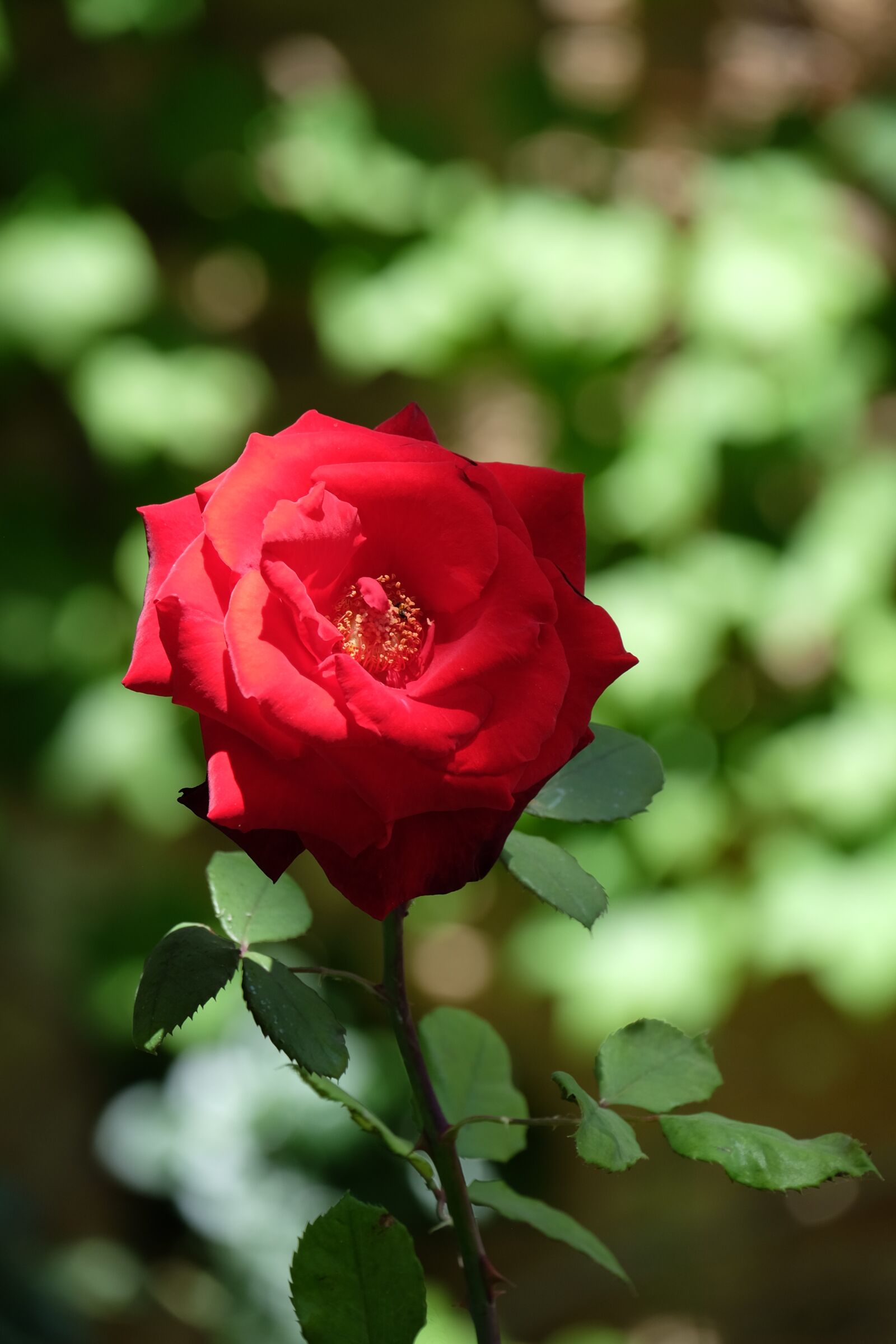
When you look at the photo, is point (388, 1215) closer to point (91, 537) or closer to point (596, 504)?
point (596, 504)

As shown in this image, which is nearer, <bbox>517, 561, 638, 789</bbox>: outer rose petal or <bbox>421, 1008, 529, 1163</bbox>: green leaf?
<bbox>517, 561, 638, 789</bbox>: outer rose petal

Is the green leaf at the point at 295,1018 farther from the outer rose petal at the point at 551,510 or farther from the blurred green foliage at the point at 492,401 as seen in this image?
the blurred green foliage at the point at 492,401

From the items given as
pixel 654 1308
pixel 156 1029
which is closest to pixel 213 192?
pixel 156 1029

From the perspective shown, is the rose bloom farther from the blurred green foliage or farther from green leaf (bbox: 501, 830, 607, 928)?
the blurred green foliage

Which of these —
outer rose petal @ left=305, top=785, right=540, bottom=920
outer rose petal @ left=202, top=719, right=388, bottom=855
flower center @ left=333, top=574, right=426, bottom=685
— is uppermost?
flower center @ left=333, top=574, right=426, bottom=685

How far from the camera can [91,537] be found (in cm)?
141

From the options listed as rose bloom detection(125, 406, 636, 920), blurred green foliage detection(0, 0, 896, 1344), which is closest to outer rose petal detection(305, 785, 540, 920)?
rose bloom detection(125, 406, 636, 920)

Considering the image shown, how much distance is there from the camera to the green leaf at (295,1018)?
0.28 metres

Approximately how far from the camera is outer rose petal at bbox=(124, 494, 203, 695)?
11.0 inches

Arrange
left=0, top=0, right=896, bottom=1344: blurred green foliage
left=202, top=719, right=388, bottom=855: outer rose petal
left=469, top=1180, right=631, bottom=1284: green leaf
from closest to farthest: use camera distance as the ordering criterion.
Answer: left=202, top=719, right=388, bottom=855: outer rose petal < left=469, top=1180, right=631, bottom=1284: green leaf < left=0, top=0, right=896, bottom=1344: blurred green foliage

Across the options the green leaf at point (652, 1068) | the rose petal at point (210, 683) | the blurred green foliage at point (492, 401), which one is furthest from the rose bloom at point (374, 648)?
the blurred green foliage at point (492, 401)

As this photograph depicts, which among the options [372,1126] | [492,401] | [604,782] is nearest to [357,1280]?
[372,1126]

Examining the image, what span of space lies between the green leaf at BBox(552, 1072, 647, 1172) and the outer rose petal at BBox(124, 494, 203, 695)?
13cm

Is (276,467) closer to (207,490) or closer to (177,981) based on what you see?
(207,490)
